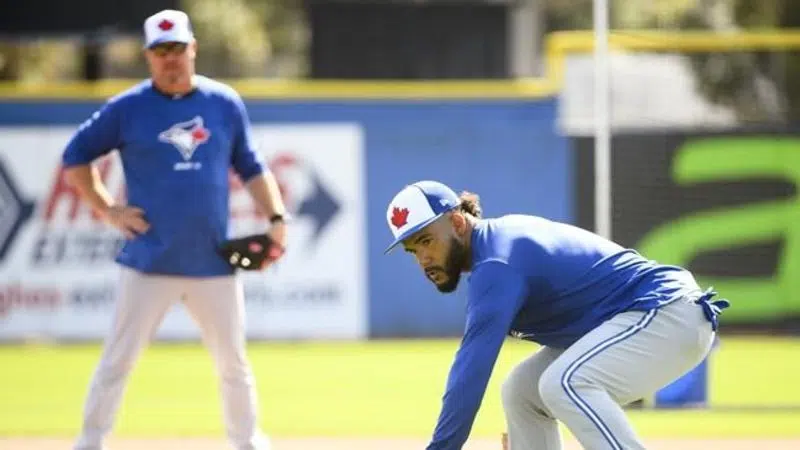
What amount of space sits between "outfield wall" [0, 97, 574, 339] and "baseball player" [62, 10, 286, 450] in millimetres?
8194

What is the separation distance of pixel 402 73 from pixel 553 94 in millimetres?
3449

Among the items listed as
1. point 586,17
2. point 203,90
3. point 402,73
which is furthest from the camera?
point 586,17

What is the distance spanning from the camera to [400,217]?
6.87 m

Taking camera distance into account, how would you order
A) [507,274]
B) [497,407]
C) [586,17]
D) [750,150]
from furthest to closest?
[586,17], [750,150], [497,407], [507,274]

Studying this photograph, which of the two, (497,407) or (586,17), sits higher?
(586,17)

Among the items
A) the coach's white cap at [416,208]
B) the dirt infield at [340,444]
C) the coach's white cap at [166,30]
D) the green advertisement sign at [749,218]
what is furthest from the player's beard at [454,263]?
the green advertisement sign at [749,218]

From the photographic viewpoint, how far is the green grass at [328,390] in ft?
38.4

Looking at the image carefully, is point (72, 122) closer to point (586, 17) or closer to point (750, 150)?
point (750, 150)

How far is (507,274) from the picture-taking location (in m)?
6.79

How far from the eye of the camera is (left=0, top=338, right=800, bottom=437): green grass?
11719 mm

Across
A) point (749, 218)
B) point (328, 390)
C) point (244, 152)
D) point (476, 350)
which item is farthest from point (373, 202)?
point (476, 350)

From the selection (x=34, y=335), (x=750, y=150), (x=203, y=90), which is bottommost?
(x=34, y=335)

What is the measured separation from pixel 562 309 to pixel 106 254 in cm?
1124

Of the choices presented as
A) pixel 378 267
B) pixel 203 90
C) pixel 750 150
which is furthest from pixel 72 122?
pixel 203 90
